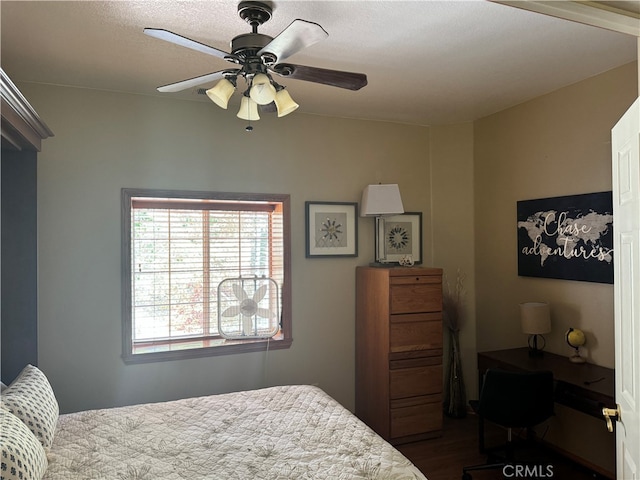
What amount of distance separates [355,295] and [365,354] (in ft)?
1.63

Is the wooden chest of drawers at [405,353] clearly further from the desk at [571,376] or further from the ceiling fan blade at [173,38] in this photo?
the ceiling fan blade at [173,38]

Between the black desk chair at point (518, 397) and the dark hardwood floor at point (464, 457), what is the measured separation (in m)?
0.48

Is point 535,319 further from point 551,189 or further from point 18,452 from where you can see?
point 18,452

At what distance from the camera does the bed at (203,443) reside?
1.81 metres

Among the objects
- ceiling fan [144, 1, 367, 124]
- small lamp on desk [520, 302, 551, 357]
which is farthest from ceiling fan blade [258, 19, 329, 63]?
small lamp on desk [520, 302, 551, 357]

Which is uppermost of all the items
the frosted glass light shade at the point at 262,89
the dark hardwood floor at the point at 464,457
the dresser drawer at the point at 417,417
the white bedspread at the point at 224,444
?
the frosted glass light shade at the point at 262,89

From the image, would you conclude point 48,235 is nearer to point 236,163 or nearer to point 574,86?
point 236,163

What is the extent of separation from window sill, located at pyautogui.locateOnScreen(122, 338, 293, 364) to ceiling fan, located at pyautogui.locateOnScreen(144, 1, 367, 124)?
195cm

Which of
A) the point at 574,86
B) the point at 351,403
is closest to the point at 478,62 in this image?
the point at 574,86

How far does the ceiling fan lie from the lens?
159 cm

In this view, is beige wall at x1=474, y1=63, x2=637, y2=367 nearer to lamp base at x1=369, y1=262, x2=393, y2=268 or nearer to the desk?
the desk

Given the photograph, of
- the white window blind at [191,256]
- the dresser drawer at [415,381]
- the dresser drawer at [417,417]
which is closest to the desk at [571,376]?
the dresser drawer at [415,381]

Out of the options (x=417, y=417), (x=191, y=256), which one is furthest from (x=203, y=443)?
(x=417, y=417)

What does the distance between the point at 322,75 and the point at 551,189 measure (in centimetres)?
218
